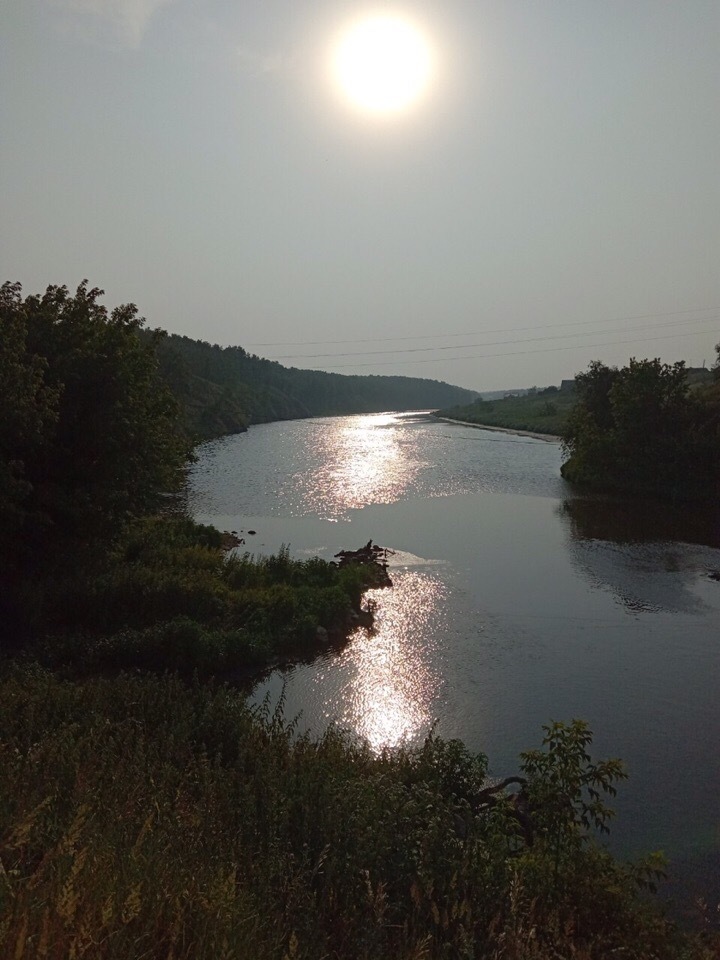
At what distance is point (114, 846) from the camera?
16.2ft

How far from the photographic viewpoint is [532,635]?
1877cm

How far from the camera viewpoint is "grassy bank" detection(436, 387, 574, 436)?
321 feet

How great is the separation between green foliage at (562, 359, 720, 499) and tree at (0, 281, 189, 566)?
103 ft

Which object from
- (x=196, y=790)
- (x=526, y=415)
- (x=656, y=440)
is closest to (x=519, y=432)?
(x=526, y=415)

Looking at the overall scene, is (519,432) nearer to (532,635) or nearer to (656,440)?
(656,440)

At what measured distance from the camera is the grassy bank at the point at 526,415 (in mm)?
97694

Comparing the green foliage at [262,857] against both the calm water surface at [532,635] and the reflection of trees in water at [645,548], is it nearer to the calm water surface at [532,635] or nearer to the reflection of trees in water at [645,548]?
the calm water surface at [532,635]

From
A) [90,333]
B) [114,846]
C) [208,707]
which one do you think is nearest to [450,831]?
[114,846]

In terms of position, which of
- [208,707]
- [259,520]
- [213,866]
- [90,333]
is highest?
[90,333]

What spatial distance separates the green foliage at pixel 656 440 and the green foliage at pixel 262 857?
35.3 meters

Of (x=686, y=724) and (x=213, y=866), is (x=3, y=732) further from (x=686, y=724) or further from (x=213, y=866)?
(x=686, y=724)

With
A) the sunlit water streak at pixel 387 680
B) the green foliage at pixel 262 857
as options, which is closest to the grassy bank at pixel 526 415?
the sunlit water streak at pixel 387 680

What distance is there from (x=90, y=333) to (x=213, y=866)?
1693 cm

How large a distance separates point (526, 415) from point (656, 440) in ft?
254
